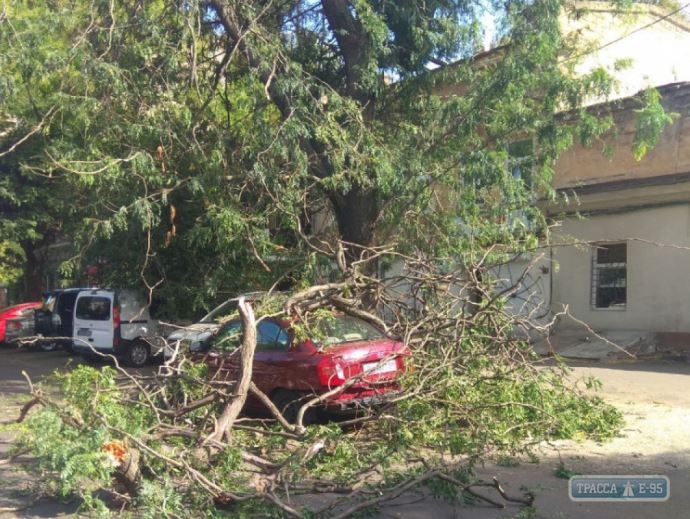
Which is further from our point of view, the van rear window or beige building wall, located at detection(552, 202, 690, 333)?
the van rear window

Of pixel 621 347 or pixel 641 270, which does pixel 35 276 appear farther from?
pixel 641 270

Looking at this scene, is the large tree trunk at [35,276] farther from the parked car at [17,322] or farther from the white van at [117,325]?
the white van at [117,325]

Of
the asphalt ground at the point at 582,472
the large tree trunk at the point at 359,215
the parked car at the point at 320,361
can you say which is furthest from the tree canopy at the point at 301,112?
the asphalt ground at the point at 582,472

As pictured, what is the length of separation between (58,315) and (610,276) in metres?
13.5

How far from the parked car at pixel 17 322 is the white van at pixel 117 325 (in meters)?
5.95

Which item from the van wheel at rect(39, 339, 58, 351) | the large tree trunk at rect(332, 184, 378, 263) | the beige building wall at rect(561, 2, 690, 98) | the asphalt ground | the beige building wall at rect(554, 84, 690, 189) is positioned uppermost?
the beige building wall at rect(561, 2, 690, 98)

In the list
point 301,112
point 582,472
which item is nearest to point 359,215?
point 301,112

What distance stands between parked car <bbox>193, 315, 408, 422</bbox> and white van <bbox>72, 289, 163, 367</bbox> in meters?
8.04

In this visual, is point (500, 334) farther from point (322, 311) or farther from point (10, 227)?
point (10, 227)

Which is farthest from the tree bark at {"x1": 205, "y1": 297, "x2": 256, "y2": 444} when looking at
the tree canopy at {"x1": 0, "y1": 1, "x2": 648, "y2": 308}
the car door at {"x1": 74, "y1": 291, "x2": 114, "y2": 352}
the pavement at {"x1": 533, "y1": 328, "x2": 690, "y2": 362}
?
the car door at {"x1": 74, "y1": 291, "x2": 114, "y2": 352}

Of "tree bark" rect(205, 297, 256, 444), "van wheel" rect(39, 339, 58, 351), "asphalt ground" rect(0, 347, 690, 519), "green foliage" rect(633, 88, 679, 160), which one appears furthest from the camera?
"van wheel" rect(39, 339, 58, 351)

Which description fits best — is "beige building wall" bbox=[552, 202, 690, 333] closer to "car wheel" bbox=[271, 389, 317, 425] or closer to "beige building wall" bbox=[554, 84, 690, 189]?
"beige building wall" bbox=[554, 84, 690, 189]

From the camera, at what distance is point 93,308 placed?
54.6 feet

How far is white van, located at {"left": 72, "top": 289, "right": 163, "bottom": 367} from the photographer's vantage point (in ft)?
53.0
